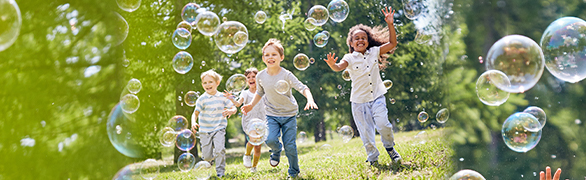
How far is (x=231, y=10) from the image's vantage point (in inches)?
358

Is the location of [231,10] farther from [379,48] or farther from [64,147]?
[379,48]

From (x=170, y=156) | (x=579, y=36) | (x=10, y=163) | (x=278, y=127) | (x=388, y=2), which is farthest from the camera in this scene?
(x=170, y=156)

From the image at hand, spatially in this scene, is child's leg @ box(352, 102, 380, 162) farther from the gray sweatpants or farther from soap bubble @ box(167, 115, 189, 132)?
soap bubble @ box(167, 115, 189, 132)

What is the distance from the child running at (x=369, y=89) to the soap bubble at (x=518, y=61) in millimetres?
964

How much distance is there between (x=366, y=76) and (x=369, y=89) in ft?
0.44

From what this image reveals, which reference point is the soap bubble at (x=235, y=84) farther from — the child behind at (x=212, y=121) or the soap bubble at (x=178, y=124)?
the soap bubble at (x=178, y=124)

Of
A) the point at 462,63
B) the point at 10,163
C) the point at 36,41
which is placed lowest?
the point at 10,163

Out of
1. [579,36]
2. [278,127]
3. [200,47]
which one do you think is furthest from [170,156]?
[579,36]

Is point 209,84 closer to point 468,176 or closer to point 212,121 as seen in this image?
point 212,121

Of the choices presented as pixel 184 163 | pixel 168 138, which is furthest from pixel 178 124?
pixel 184 163

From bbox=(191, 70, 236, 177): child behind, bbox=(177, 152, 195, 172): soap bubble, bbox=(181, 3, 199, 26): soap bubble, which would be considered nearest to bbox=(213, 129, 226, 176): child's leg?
bbox=(191, 70, 236, 177): child behind

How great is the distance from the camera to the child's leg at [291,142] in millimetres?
3631

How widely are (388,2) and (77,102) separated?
7.89m

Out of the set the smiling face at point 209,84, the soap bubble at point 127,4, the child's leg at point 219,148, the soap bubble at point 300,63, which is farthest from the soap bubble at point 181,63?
the soap bubble at point 300,63
